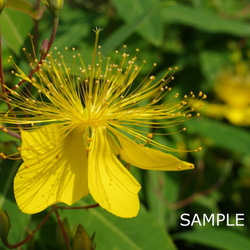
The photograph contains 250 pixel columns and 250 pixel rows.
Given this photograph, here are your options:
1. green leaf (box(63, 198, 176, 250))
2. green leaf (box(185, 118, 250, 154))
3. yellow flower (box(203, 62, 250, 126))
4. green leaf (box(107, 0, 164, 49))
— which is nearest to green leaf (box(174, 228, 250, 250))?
green leaf (box(185, 118, 250, 154))

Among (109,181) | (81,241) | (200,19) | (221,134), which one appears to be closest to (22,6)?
(109,181)

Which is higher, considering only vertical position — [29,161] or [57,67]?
[57,67]

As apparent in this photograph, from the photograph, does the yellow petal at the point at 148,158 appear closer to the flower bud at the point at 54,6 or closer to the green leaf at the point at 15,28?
the flower bud at the point at 54,6

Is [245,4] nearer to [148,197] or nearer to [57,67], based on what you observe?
[148,197]

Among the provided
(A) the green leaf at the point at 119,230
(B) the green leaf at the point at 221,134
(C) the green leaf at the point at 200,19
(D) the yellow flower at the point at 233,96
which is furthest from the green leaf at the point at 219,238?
(C) the green leaf at the point at 200,19

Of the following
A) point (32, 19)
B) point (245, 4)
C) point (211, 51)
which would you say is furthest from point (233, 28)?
point (32, 19)
